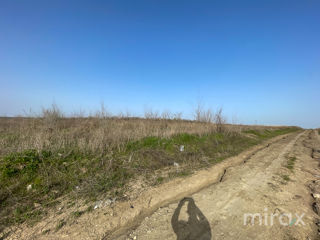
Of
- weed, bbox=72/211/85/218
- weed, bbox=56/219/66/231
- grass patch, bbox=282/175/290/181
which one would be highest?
grass patch, bbox=282/175/290/181

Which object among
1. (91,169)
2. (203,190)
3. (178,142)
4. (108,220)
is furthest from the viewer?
(178,142)

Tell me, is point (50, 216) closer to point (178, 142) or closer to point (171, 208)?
point (171, 208)

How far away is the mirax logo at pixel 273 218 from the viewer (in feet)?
7.59

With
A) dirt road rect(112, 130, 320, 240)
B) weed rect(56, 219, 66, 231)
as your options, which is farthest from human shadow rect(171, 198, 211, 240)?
weed rect(56, 219, 66, 231)

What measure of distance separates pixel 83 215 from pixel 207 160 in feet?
16.1

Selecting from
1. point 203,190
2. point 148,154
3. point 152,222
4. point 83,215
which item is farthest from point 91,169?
point 203,190

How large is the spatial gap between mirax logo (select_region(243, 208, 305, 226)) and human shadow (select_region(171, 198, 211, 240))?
732mm

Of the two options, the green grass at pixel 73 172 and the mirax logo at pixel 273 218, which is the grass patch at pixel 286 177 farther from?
the green grass at pixel 73 172

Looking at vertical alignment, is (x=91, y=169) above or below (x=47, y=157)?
below

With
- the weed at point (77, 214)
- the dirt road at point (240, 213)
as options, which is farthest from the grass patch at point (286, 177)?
the weed at point (77, 214)

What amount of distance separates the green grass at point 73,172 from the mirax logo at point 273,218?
223 cm

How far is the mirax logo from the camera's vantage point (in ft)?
7.59

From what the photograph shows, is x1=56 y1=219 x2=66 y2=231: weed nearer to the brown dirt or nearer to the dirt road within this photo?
the brown dirt

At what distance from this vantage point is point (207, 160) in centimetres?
589
